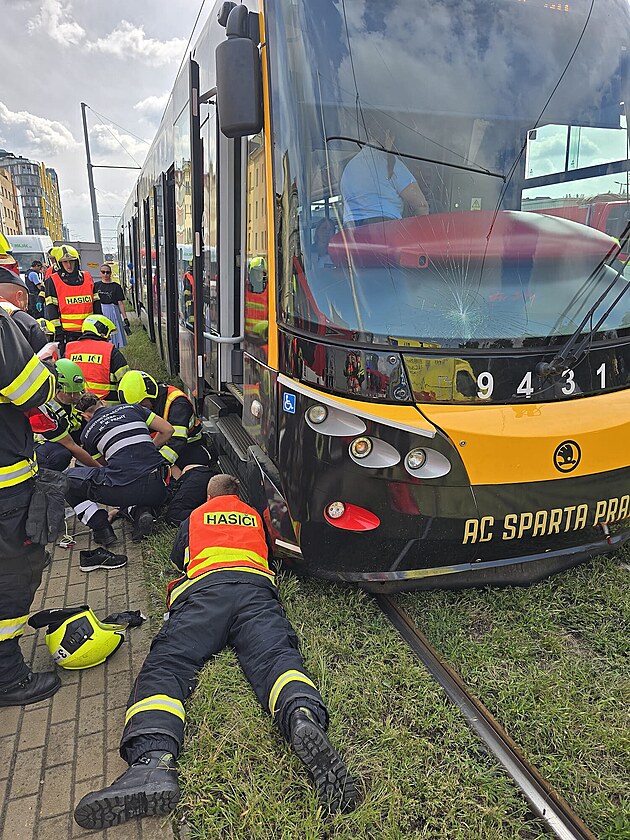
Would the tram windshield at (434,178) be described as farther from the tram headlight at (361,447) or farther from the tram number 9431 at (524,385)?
the tram headlight at (361,447)

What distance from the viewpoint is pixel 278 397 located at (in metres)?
3.05

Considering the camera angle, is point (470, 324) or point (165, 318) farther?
point (165, 318)

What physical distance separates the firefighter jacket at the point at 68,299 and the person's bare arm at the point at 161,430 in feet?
14.0

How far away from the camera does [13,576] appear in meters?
2.88

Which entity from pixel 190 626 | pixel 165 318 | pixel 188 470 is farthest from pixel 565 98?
pixel 165 318

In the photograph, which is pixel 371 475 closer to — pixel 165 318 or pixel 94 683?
pixel 94 683

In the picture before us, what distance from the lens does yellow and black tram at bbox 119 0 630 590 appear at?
277 centimetres

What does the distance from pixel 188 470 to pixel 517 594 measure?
8.54 ft

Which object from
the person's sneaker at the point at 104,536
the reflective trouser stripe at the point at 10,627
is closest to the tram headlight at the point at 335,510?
the reflective trouser stripe at the point at 10,627

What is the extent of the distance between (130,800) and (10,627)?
111 centimetres

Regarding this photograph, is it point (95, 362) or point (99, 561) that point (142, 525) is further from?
point (95, 362)

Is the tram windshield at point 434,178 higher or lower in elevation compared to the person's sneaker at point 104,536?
higher

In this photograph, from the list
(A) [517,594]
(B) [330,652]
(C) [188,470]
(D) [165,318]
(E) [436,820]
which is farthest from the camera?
(D) [165,318]

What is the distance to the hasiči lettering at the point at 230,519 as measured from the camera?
11.0ft
